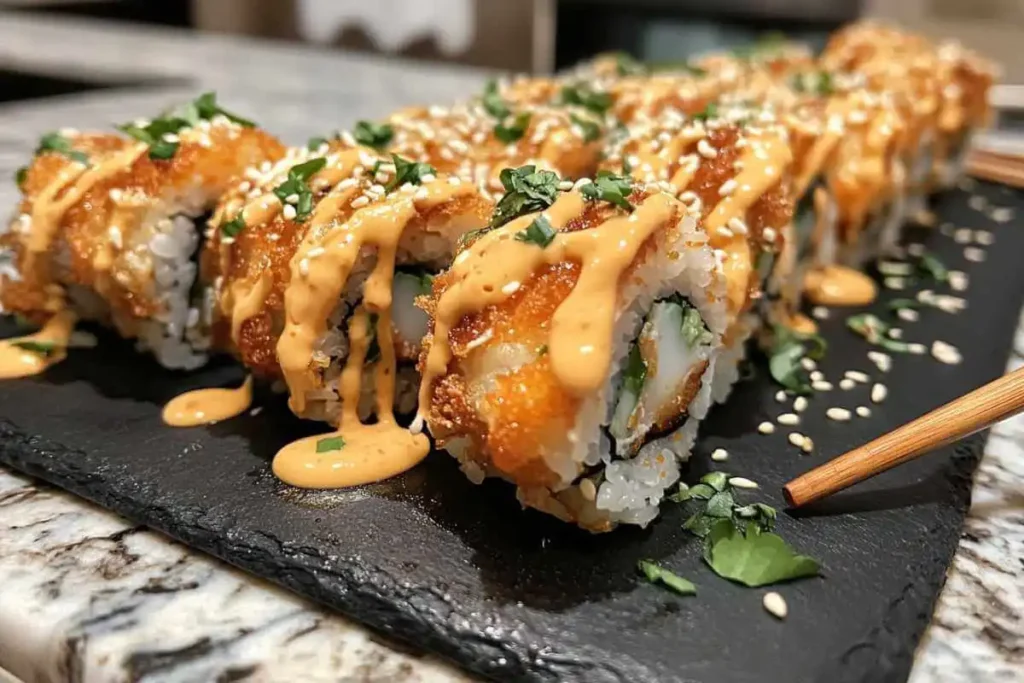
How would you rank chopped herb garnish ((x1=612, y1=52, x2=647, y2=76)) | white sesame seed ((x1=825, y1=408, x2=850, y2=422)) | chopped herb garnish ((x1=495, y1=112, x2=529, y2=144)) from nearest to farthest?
white sesame seed ((x1=825, y1=408, x2=850, y2=422)) < chopped herb garnish ((x1=495, y1=112, x2=529, y2=144)) < chopped herb garnish ((x1=612, y1=52, x2=647, y2=76))

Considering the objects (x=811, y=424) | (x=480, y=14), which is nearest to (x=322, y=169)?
(x=811, y=424)

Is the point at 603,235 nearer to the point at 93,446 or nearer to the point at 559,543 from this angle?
the point at 559,543

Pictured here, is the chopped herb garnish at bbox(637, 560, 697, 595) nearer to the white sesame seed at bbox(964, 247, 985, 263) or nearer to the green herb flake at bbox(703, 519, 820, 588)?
the green herb flake at bbox(703, 519, 820, 588)

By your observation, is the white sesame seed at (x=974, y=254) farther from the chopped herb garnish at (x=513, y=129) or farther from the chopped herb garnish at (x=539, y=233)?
the chopped herb garnish at (x=539, y=233)

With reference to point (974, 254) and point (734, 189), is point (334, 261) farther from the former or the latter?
point (974, 254)

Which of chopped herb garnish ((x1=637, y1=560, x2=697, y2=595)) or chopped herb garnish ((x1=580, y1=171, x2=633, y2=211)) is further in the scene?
chopped herb garnish ((x1=580, y1=171, x2=633, y2=211))

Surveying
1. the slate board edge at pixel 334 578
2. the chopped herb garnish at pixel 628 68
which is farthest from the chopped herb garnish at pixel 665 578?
the chopped herb garnish at pixel 628 68

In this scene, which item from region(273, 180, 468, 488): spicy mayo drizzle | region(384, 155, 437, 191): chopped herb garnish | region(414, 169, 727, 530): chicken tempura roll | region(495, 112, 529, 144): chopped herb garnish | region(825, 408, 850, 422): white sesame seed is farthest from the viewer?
region(495, 112, 529, 144): chopped herb garnish

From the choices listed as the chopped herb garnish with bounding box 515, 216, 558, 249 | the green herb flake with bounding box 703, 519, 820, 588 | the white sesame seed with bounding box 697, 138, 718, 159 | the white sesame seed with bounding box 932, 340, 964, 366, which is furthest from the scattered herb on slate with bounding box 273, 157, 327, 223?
the white sesame seed with bounding box 932, 340, 964, 366
